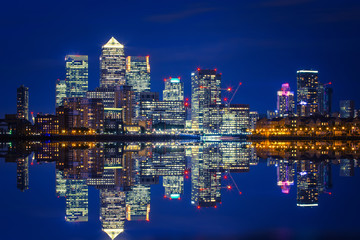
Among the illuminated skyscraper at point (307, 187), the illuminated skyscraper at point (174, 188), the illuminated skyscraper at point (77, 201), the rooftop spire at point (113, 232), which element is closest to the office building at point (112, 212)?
the rooftop spire at point (113, 232)

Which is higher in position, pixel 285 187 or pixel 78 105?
pixel 78 105

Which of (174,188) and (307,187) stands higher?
(307,187)

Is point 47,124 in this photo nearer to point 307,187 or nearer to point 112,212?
point 307,187

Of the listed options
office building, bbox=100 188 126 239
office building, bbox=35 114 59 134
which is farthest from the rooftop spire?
office building, bbox=35 114 59 134

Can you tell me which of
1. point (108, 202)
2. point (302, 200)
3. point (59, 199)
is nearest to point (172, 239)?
point (108, 202)

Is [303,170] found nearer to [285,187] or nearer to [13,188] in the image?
[285,187]

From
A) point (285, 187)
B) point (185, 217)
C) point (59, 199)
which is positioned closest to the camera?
point (185, 217)

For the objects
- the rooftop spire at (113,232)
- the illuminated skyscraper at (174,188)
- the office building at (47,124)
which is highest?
the office building at (47,124)

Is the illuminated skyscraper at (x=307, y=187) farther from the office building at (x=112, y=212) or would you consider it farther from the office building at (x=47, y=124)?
the office building at (x=47, y=124)

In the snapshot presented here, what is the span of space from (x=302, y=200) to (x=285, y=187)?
4.11 meters

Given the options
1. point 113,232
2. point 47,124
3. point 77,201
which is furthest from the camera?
point 47,124

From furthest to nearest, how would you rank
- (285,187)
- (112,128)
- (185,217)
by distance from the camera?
1. (112,128)
2. (285,187)
3. (185,217)

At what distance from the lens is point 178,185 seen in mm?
26781

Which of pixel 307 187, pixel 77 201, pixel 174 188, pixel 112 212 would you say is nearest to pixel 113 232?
pixel 112 212
